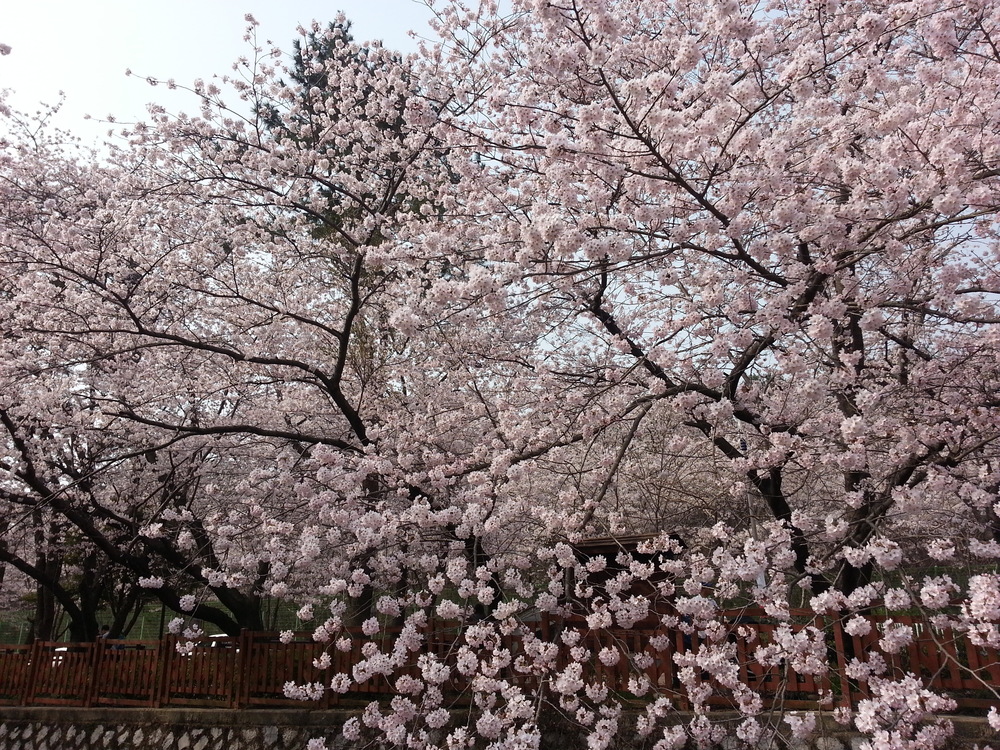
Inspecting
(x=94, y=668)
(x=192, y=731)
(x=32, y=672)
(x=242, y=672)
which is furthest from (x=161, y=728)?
(x=32, y=672)

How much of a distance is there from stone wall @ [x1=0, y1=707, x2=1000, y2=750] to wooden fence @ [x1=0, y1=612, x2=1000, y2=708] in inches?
5.9

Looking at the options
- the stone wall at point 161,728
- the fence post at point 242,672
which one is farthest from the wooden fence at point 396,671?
the stone wall at point 161,728

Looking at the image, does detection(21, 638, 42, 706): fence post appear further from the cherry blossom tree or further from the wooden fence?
the cherry blossom tree

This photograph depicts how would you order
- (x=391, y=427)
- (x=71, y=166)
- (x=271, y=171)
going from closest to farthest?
(x=391, y=427) < (x=271, y=171) < (x=71, y=166)

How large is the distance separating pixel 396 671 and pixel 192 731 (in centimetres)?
266

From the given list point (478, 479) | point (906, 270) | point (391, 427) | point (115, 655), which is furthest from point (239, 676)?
point (906, 270)

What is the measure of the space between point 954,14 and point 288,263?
7.32 metres

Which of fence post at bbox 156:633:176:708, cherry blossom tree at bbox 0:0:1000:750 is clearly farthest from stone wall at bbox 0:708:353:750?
cherry blossom tree at bbox 0:0:1000:750

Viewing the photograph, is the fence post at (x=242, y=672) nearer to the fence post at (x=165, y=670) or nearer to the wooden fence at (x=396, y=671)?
the wooden fence at (x=396, y=671)

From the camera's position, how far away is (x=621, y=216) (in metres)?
4.43

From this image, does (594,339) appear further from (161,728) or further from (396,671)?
(161,728)

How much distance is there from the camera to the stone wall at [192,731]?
18.5ft

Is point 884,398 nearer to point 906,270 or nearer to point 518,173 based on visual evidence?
point 906,270

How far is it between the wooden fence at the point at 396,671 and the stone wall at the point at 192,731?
15 centimetres
